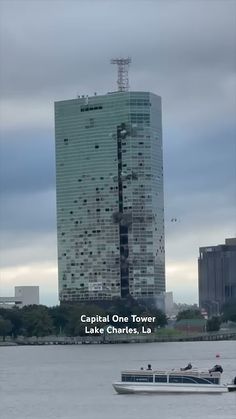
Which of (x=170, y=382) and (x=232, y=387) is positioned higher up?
(x=170, y=382)

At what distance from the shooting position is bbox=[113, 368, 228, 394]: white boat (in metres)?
131

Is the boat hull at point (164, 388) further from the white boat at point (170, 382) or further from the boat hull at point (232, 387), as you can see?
the boat hull at point (232, 387)

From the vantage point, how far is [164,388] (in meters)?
132

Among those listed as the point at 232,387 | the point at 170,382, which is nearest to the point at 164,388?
the point at 170,382

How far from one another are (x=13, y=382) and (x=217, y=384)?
→ 3854 centimetres

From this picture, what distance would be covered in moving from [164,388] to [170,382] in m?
0.74

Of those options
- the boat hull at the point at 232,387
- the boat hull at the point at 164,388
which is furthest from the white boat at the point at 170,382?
the boat hull at the point at 232,387

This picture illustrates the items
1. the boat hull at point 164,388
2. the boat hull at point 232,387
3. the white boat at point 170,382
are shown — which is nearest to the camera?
the boat hull at point 164,388

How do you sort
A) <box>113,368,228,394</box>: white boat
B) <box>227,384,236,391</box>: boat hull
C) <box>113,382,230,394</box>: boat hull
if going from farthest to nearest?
<box>227,384,236,391</box>: boat hull
<box>113,368,228,394</box>: white boat
<box>113,382,230,394</box>: boat hull

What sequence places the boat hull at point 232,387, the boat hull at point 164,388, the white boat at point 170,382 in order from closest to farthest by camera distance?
1. the boat hull at point 164,388
2. the white boat at point 170,382
3. the boat hull at point 232,387

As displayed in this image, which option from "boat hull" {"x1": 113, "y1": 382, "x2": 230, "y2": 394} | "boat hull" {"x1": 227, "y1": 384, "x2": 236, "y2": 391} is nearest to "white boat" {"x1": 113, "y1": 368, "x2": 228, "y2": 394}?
"boat hull" {"x1": 113, "y1": 382, "x2": 230, "y2": 394}

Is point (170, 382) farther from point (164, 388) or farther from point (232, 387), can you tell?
point (232, 387)

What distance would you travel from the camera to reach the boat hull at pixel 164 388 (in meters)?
131

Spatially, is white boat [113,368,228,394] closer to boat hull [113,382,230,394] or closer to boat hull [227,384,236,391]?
boat hull [113,382,230,394]
